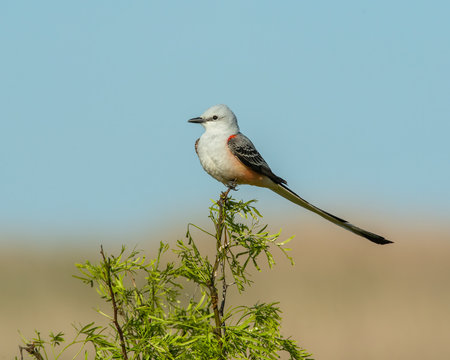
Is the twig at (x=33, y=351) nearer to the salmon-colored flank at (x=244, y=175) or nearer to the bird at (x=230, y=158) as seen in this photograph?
→ the bird at (x=230, y=158)

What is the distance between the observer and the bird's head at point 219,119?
8.28 meters

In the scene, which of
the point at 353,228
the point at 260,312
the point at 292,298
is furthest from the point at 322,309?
the point at 260,312

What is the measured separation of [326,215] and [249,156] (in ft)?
4.34

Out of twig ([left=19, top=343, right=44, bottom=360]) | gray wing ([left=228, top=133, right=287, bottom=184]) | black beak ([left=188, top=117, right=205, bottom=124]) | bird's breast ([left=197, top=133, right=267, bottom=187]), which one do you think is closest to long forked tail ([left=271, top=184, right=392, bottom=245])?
gray wing ([left=228, top=133, right=287, bottom=184])

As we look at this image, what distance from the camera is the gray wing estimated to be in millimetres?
7758

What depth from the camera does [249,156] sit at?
780cm

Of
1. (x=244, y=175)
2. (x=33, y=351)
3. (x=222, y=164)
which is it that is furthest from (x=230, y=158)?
(x=33, y=351)

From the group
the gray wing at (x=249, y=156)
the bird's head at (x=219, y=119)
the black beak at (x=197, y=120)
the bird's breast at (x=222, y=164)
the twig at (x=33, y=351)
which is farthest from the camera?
the black beak at (x=197, y=120)

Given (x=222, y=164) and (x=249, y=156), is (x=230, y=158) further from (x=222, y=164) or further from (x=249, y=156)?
(x=249, y=156)

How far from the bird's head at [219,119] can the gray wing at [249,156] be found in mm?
266

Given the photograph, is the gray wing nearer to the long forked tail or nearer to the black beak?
the long forked tail

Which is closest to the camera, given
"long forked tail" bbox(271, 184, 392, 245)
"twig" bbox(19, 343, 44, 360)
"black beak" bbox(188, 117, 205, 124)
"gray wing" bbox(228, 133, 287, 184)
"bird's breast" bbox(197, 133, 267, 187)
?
"twig" bbox(19, 343, 44, 360)

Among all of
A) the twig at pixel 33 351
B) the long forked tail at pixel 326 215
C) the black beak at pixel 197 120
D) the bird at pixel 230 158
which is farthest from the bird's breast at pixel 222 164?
the twig at pixel 33 351

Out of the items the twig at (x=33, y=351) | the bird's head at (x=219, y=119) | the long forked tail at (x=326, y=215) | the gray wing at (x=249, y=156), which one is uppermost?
the bird's head at (x=219, y=119)
